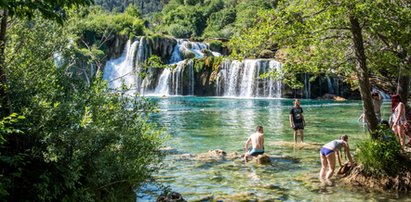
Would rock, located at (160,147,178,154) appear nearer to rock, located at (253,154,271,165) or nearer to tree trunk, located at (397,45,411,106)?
rock, located at (253,154,271,165)

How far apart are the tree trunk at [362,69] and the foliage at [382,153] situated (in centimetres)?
45

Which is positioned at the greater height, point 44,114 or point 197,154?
point 44,114

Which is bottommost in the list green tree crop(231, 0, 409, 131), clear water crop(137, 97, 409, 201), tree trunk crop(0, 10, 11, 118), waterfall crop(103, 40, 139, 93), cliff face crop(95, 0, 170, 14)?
clear water crop(137, 97, 409, 201)

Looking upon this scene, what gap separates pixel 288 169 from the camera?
12008mm

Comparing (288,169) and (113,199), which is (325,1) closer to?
(288,169)

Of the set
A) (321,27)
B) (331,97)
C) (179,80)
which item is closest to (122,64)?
(179,80)

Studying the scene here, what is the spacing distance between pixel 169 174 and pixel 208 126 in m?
12.2

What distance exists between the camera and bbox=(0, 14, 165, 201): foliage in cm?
512

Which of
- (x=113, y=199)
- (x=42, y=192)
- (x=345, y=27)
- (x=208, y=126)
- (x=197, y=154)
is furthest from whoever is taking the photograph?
(x=208, y=126)

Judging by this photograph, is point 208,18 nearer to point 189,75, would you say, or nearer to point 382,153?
point 189,75

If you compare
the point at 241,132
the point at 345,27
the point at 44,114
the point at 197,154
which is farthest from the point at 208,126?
the point at 44,114

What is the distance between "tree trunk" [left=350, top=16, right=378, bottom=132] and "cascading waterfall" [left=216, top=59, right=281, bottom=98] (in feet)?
120

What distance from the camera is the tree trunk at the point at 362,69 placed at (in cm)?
945

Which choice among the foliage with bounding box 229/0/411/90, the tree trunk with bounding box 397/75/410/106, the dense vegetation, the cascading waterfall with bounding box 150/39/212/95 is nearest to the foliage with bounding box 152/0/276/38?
the cascading waterfall with bounding box 150/39/212/95
